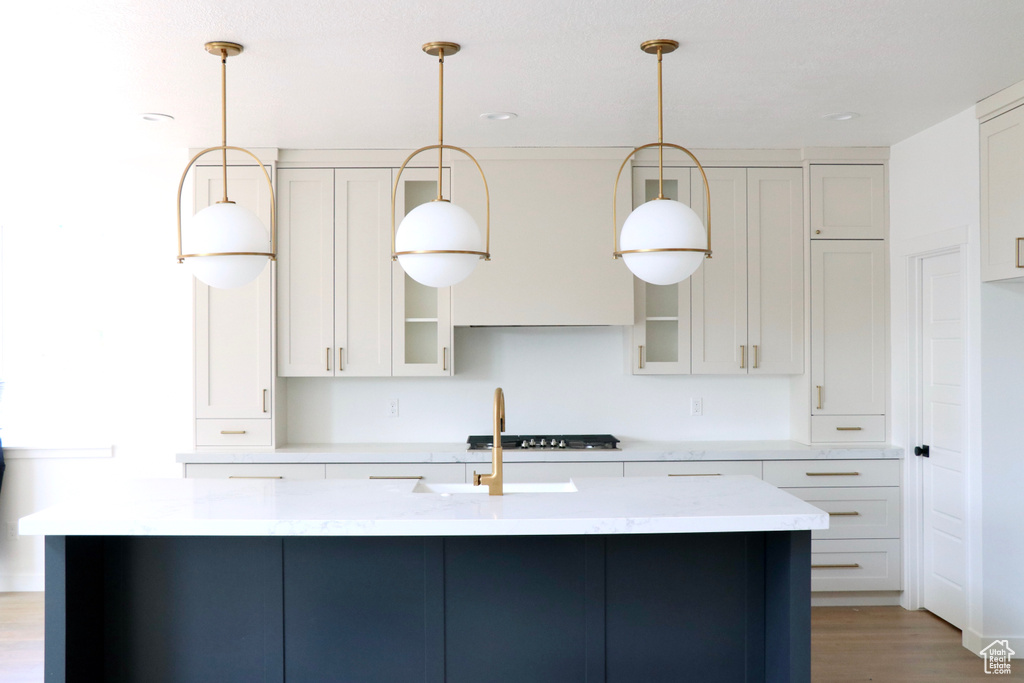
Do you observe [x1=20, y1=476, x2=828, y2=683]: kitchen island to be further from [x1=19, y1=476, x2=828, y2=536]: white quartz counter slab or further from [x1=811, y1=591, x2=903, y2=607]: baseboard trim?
[x1=811, y1=591, x2=903, y2=607]: baseboard trim

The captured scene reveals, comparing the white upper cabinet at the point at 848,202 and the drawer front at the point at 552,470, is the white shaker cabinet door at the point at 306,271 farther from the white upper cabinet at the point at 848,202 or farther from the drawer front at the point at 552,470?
the white upper cabinet at the point at 848,202

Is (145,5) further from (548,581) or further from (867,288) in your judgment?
(867,288)

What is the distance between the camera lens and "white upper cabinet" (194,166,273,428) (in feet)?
13.6

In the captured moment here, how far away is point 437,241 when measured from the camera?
91.2 inches

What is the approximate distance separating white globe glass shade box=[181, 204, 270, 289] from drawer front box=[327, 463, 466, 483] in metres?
1.78

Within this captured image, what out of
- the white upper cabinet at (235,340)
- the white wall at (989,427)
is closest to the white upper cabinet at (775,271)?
the white wall at (989,427)

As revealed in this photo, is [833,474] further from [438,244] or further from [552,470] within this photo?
[438,244]

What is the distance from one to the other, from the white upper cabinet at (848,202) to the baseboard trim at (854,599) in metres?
1.94

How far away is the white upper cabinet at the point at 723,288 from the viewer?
14.0ft

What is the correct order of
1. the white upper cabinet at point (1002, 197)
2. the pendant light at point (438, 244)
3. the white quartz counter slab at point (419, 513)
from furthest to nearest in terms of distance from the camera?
the white upper cabinet at point (1002, 197) < the pendant light at point (438, 244) < the white quartz counter slab at point (419, 513)

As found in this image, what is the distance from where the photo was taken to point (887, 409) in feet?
13.9

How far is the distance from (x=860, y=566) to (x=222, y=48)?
12.9 ft

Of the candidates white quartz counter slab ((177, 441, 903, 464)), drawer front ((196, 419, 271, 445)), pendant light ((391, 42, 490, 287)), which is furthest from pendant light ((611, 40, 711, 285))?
drawer front ((196, 419, 271, 445))

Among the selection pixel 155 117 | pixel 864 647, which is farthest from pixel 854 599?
pixel 155 117
